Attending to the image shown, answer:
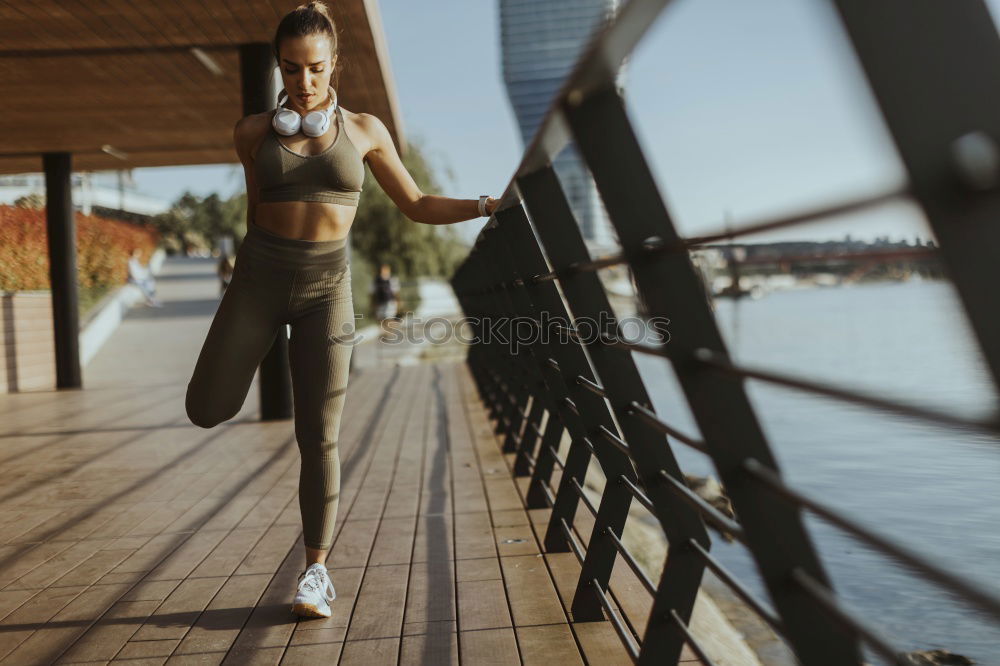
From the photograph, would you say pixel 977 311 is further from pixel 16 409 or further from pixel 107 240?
pixel 107 240

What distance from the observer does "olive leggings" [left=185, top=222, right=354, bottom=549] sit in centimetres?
249

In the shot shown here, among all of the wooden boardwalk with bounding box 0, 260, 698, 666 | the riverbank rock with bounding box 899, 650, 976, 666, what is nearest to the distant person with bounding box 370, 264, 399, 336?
the wooden boardwalk with bounding box 0, 260, 698, 666

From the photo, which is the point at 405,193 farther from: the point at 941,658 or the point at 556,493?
the point at 941,658

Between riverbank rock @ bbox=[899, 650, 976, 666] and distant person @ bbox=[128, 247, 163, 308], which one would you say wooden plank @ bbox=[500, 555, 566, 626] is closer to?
riverbank rock @ bbox=[899, 650, 976, 666]

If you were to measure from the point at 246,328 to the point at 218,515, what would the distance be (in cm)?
158

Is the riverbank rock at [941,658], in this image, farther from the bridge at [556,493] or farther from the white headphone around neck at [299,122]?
the white headphone around neck at [299,122]

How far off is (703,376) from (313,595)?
1.51 m

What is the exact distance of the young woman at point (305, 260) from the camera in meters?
2.44

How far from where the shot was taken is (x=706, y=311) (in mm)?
1350

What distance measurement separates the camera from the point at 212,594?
9.09 feet

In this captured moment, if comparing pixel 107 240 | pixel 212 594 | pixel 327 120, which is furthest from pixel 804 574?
pixel 107 240

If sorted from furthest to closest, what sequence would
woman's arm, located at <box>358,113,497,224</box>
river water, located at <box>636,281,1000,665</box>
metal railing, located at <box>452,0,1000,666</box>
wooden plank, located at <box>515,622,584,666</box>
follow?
woman's arm, located at <box>358,113,497,224</box>, wooden plank, located at <box>515,622,584,666</box>, river water, located at <box>636,281,1000,665</box>, metal railing, located at <box>452,0,1000,666</box>

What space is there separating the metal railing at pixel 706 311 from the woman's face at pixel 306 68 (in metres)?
0.53

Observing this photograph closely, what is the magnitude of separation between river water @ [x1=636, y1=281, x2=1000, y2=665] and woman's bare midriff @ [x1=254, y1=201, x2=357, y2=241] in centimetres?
97
